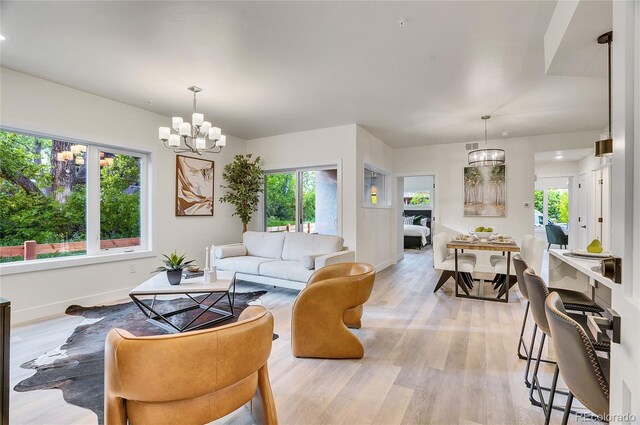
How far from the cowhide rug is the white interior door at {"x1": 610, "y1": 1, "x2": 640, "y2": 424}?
249 cm

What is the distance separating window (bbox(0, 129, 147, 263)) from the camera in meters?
3.39

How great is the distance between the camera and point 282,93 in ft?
12.6

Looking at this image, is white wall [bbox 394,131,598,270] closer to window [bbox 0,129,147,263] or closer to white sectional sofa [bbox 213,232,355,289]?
white sectional sofa [bbox 213,232,355,289]

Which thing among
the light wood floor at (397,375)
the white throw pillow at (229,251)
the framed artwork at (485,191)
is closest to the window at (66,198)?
the light wood floor at (397,375)

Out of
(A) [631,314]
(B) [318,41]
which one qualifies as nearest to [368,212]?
(B) [318,41]

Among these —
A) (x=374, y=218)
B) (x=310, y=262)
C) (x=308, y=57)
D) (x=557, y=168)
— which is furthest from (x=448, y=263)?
(x=557, y=168)

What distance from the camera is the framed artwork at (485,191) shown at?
6.14 meters

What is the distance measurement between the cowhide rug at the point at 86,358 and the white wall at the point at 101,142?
→ 32 centimetres

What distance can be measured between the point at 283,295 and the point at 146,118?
134 inches

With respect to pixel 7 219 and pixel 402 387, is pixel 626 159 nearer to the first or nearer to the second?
pixel 402 387

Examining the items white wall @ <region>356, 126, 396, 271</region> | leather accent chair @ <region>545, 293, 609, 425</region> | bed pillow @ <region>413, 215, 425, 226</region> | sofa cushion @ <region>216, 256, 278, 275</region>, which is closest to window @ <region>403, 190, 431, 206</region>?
bed pillow @ <region>413, 215, 425, 226</region>

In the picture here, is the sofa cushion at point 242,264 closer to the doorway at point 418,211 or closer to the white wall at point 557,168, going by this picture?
the doorway at point 418,211

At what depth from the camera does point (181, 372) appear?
1.08m

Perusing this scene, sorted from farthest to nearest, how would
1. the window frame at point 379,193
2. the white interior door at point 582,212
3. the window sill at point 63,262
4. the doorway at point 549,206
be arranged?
1. the doorway at point 549,206
2. the white interior door at point 582,212
3. the window frame at point 379,193
4. the window sill at point 63,262
